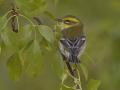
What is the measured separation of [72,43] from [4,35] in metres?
1.87

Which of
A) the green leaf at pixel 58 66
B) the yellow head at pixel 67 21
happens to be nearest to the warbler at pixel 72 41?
the yellow head at pixel 67 21

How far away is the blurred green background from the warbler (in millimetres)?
302

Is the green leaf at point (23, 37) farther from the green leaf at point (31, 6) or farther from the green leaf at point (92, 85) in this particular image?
the green leaf at point (92, 85)

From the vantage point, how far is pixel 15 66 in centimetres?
340

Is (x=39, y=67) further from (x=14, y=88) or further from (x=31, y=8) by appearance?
(x=14, y=88)

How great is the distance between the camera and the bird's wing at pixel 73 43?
4.81 meters

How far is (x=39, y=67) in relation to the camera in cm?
330

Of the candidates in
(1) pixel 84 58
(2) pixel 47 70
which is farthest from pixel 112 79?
(2) pixel 47 70

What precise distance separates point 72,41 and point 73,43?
7 centimetres

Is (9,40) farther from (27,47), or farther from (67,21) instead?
(67,21)

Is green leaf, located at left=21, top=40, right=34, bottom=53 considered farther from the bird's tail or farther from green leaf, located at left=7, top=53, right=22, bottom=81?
the bird's tail

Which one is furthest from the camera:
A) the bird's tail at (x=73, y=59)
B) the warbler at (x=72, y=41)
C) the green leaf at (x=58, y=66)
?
the warbler at (x=72, y=41)

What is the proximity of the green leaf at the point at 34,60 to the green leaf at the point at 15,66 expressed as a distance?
0.10 metres

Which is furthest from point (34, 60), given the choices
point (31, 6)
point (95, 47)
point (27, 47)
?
point (95, 47)
